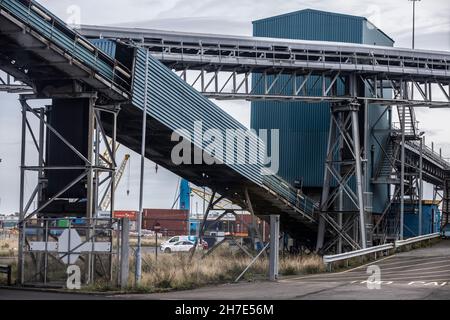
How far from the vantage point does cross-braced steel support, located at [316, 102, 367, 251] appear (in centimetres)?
4525

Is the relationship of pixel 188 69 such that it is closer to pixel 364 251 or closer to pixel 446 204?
pixel 364 251

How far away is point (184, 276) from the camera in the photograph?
28.0m

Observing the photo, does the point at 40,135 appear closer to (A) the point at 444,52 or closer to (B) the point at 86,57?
(B) the point at 86,57

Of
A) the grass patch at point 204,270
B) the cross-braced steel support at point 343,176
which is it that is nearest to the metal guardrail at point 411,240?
the cross-braced steel support at point 343,176

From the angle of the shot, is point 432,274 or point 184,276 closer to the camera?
point 184,276

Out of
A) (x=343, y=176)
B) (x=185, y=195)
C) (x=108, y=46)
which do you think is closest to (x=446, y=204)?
(x=343, y=176)

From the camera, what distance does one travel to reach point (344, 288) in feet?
86.5

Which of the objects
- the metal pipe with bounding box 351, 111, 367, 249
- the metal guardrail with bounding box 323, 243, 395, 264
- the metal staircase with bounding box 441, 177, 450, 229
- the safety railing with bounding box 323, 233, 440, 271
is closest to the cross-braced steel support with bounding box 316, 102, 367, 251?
the metal pipe with bounding box 351, 111, 367, 249

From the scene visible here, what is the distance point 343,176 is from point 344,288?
2087cm

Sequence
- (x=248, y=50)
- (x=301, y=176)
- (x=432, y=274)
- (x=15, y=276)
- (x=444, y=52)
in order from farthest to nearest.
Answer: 1. (x=301, y=176)
2. (x=444, y=52)
3. (x=248, y=50)
4. (x=432, y=274)
5. (x=15, y=276)

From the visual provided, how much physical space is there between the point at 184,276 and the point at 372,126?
3032cm

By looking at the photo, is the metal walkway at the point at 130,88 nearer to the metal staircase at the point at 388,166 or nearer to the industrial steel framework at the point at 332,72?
the industrial steel framework at the point at 332,72

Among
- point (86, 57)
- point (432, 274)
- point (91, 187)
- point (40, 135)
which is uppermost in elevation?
point (86, 57)
